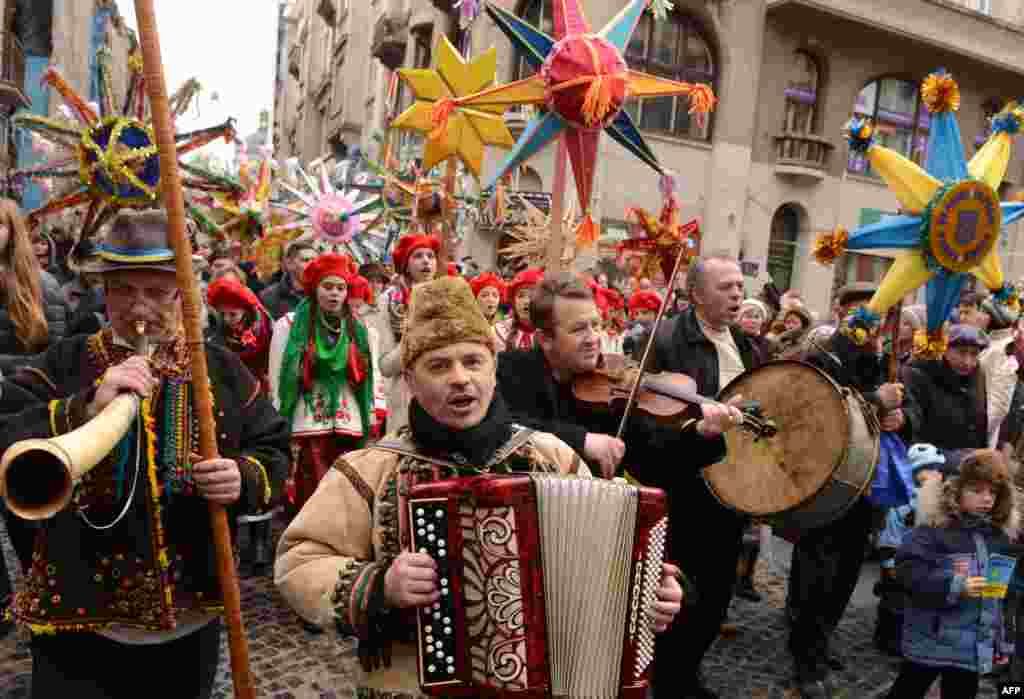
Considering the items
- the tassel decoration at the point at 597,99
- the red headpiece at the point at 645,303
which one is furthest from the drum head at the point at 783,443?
the red headpiece at the point at 645,303

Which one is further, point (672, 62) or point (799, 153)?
point (799, 153)

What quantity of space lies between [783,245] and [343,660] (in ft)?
63.7

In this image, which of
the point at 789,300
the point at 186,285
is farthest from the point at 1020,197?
the point at 186,285

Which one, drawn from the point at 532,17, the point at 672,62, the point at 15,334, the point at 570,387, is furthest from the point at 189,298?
the point at 672,62

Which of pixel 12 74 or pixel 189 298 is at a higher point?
pixel 12 74

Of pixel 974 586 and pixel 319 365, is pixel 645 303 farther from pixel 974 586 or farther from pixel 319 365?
pixel 974 586

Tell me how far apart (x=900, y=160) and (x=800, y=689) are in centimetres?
293

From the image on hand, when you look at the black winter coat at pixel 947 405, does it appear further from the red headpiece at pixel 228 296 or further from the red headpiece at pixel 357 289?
the red headpiece at pixel 228 296

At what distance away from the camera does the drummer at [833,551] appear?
4.34m

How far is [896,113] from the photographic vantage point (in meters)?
22.1

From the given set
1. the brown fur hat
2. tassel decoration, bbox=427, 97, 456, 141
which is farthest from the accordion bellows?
tassel decoration, bbox=427, 97, 456, 141

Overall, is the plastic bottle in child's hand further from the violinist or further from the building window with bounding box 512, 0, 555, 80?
the building window with bounding box 512, 0, 555, 80

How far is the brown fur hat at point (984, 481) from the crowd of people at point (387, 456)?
1cm

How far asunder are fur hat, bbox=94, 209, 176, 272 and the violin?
1.65m
